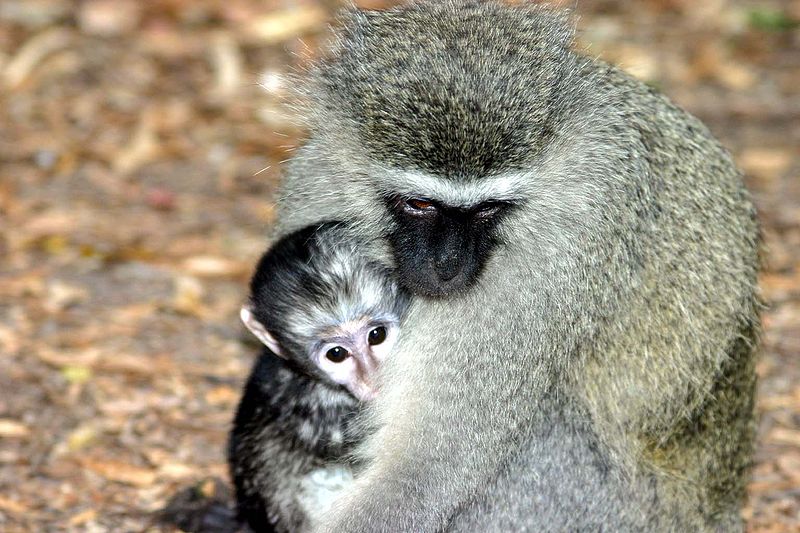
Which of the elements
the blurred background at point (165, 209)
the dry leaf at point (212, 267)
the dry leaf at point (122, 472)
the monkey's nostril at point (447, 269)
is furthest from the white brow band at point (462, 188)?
the dry leaf at point (212, 267)

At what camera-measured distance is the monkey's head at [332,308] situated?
4.62m

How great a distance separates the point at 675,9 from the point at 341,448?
24.0 ft

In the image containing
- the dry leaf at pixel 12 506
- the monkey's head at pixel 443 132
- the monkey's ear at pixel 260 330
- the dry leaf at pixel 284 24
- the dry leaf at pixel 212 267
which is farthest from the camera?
the dry leaf at pixel 284 24

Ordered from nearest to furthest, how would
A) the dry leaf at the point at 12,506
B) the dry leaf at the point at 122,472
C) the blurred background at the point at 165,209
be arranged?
the dry leaf at the point at 12,506, the dry leaf at the point at 122,472, the blurred background at the point at 165,209

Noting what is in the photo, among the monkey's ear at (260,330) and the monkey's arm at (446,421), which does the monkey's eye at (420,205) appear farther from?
the monkey's ear at (260,330)

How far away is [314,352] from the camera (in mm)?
4699

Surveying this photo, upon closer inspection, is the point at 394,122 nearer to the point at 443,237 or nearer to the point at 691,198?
the point at 443,237

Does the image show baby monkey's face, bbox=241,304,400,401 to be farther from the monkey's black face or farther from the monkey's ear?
the monkey's black face

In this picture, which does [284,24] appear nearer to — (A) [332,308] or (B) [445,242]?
(A) [332,308]

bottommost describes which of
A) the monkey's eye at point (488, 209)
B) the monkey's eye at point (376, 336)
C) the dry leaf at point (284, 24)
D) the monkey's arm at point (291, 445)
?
the dry leaf at point (284, 24)

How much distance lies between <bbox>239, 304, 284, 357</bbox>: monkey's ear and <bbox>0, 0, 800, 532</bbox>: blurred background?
71cm

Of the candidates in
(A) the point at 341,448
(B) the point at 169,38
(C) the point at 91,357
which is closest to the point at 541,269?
(A) the point at 341,448

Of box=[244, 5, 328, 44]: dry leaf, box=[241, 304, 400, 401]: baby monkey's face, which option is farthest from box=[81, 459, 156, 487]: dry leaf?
box=[244, 5, 328, 44]: dry leaf

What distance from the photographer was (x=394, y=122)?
4.14 meters
